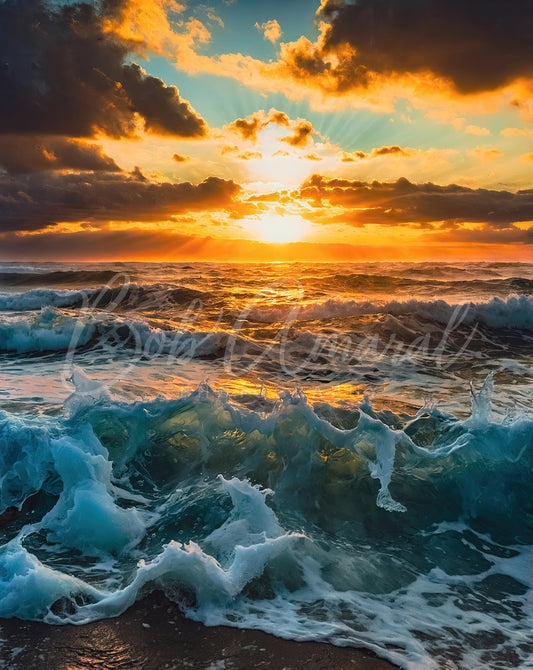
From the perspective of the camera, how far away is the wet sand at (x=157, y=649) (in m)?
2.85

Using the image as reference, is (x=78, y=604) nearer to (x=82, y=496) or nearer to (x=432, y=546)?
(x=82, y=496)

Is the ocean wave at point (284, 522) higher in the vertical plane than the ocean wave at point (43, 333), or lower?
lower

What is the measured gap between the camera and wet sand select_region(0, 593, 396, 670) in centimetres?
285

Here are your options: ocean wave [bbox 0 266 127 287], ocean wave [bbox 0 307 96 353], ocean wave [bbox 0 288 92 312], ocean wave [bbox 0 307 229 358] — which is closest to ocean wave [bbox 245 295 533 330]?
ocean wave [bbox 0 307 229 358]

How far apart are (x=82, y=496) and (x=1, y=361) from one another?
8628 mm

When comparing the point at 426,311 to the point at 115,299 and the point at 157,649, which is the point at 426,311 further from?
the point at 157,649

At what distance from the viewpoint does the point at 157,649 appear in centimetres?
298

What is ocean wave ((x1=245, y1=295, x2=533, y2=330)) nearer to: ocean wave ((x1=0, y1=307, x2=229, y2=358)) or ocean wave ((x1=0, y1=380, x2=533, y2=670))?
ocean wave ((x1=0, y1=307, x2=229, y2=358))

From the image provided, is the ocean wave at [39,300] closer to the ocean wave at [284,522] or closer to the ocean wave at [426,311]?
the ocean wave at [426,311]

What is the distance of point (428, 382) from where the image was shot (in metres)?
9.59

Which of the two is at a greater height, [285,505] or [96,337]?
[96,337]

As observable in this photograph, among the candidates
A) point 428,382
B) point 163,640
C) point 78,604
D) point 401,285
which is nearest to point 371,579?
point 163,640

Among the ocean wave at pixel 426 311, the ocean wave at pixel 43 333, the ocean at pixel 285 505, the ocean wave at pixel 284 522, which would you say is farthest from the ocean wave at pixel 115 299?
the ocean wave at pixel 284 522

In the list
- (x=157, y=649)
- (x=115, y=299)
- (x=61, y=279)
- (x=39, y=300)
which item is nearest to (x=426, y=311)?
(x=115, y=299)
